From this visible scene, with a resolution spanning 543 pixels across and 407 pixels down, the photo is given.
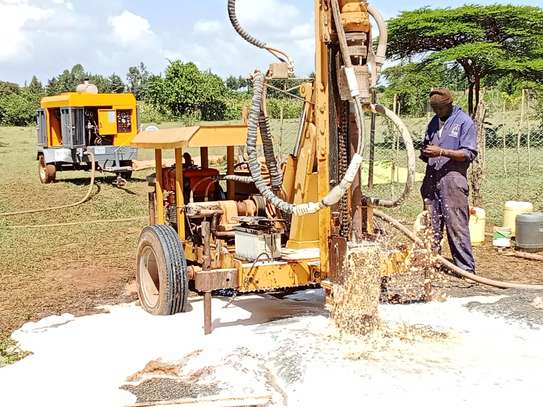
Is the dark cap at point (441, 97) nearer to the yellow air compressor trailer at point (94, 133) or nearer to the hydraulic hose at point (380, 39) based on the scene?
the hydraulic hose at point (380, 39)

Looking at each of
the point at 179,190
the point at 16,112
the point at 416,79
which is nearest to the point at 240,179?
the point at 179,190

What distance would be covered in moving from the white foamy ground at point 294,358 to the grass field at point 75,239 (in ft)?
2.84

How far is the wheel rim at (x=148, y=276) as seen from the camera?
6812 mm

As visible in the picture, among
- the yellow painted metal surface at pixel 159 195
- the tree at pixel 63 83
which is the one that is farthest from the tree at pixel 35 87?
the yellow painted metal surface at pixel 159 195

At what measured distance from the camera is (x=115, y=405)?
447cm

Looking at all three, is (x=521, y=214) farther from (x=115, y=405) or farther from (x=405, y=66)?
(x=405, y=66)

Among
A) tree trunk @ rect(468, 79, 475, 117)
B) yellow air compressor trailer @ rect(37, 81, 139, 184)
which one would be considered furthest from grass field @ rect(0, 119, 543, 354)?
tree trunk @ rect(468, 79, 475, 117)

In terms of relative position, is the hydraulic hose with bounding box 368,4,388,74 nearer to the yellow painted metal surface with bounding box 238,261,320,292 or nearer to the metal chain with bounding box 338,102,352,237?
the metal chain with bounding box 338,102,352,237

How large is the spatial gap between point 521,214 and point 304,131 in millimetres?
4119

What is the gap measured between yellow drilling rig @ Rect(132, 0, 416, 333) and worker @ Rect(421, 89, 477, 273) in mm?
1553

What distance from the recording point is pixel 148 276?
6.99 meters

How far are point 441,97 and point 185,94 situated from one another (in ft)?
131

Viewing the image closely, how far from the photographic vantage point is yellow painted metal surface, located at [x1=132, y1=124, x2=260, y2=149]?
20.1ft

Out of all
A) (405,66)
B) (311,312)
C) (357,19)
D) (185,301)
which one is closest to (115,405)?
(185,301)
